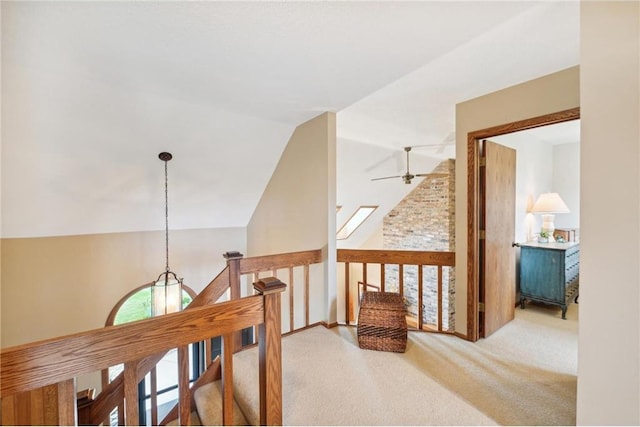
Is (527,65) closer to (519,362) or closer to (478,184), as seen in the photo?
(478,184)

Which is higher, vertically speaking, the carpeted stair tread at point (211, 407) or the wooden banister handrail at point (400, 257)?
the wooden banister handrail at point (400, 257)

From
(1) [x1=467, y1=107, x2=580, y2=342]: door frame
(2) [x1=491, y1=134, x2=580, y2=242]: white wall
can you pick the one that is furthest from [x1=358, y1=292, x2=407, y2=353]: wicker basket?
(2) [x1=491, y1=134, x2=580, y2=242]: white wall

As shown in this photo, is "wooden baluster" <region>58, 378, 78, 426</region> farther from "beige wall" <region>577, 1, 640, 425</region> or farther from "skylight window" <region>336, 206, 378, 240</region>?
"skylight window" <region>336, 206, 378, 240</region>

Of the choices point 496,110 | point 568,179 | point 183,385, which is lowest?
point 183,385

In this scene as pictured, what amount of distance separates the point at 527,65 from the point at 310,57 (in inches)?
63.1

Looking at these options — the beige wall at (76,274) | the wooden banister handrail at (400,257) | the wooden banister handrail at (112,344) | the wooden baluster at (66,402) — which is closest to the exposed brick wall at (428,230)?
the wooden banister handrail at (400,257)

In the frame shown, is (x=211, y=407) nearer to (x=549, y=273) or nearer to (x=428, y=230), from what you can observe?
(x=549, y=273)

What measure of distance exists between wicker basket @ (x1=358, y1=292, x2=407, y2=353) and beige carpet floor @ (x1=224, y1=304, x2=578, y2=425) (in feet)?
0.25

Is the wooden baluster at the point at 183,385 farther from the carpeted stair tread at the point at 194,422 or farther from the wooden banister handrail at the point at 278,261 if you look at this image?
the wooden banister handrail at the point at 278,261

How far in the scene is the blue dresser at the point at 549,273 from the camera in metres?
3.12

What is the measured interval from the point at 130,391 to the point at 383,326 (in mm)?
1860

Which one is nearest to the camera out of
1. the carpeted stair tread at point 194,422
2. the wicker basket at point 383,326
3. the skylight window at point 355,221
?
the carpeted stair tread at point 194,422

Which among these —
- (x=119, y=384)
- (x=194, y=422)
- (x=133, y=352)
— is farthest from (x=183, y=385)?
(x=119, y=384)

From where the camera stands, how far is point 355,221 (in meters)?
6.70
